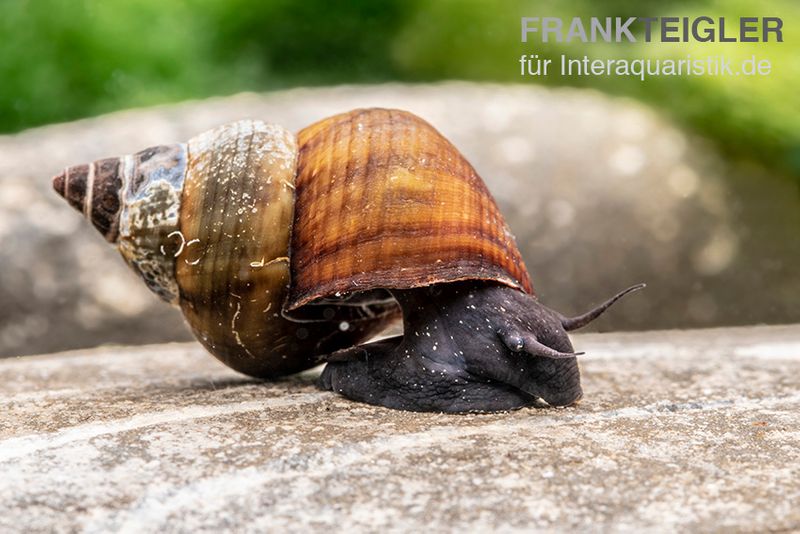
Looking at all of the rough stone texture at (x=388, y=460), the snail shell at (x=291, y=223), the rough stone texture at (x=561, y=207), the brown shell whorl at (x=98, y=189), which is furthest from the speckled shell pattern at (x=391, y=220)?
the rough stone texture at (x=561, y=207)

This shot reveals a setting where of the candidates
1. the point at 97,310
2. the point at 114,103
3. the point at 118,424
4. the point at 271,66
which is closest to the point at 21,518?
the point at 118,424

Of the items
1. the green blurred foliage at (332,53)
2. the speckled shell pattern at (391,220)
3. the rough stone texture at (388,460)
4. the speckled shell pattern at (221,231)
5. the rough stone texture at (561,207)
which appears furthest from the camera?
the green blurred foliage at (332,53)

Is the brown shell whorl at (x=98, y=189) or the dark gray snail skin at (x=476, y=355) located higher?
the brown shell whorl at (x=98, y=189)

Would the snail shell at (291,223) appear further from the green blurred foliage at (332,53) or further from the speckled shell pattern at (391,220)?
the green blurred foliage at (332,53)

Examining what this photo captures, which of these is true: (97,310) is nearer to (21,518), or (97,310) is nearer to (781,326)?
(21,518)

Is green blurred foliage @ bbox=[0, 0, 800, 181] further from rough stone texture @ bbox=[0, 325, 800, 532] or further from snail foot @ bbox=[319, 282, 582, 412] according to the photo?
snail foot @ bbox=[319, 282, 582, 412]

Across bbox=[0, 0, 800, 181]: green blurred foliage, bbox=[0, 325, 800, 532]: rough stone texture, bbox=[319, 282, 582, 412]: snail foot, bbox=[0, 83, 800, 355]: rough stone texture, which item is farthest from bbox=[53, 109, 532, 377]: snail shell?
bbox=[0, 0, 800, 181]: green blurred foliage

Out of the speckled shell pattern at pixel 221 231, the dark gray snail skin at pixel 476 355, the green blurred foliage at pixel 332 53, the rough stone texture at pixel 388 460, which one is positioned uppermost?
the green blurred foliage at pixel 332 53

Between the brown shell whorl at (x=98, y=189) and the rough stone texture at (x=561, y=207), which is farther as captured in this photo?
the rough stone texture at (x=561, y=207)
